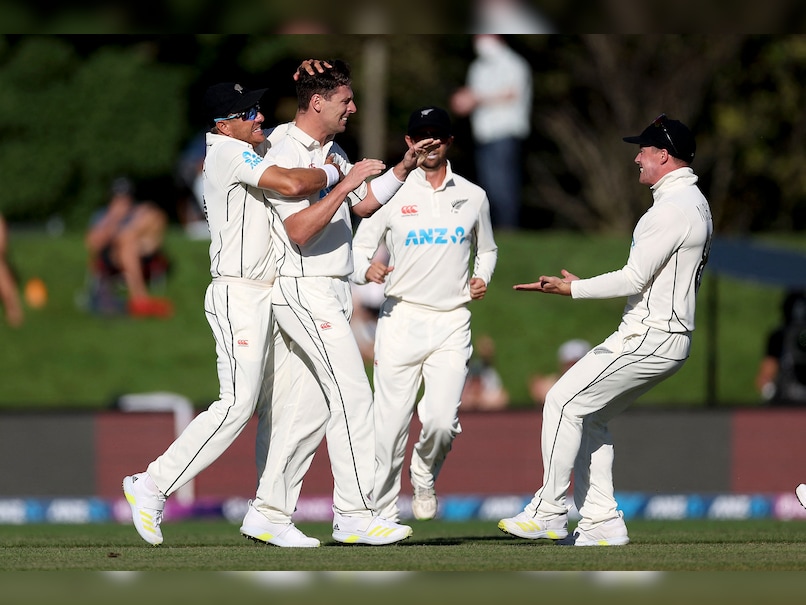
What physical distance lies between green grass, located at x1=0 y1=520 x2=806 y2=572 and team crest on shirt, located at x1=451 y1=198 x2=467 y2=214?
1.89 m

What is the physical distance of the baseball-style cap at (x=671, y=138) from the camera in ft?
24.9

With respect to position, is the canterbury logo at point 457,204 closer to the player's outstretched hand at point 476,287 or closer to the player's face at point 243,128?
the player's outstretched hand at point 476,287

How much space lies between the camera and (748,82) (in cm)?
2419

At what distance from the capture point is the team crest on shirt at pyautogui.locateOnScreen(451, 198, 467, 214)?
875cm

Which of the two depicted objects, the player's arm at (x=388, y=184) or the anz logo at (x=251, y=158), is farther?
the player's arm at (x=388, y=184)

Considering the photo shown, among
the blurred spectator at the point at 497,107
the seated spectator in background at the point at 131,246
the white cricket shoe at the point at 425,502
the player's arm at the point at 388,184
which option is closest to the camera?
the player's arm at the point at 388,184

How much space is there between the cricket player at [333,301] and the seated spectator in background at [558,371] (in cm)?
466

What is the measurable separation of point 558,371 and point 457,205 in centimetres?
832

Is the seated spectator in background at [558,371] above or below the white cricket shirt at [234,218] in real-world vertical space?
below

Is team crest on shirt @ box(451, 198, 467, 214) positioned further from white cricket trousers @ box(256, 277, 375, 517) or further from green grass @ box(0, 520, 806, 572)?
green grass @ box(0, 520, 806, 572)

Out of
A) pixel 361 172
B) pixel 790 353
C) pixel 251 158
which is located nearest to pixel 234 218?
pixel 251 158

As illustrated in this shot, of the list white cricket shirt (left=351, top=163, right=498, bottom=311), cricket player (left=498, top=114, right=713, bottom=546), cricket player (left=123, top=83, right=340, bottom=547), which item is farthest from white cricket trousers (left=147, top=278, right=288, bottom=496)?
cricket player (left=498, top=114, right=713, bottom=546)

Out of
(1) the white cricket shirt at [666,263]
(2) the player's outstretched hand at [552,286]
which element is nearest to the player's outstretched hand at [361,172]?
(2) the player's outstretched hand at [552,286]

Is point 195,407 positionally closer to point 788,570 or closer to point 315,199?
point 315,199
